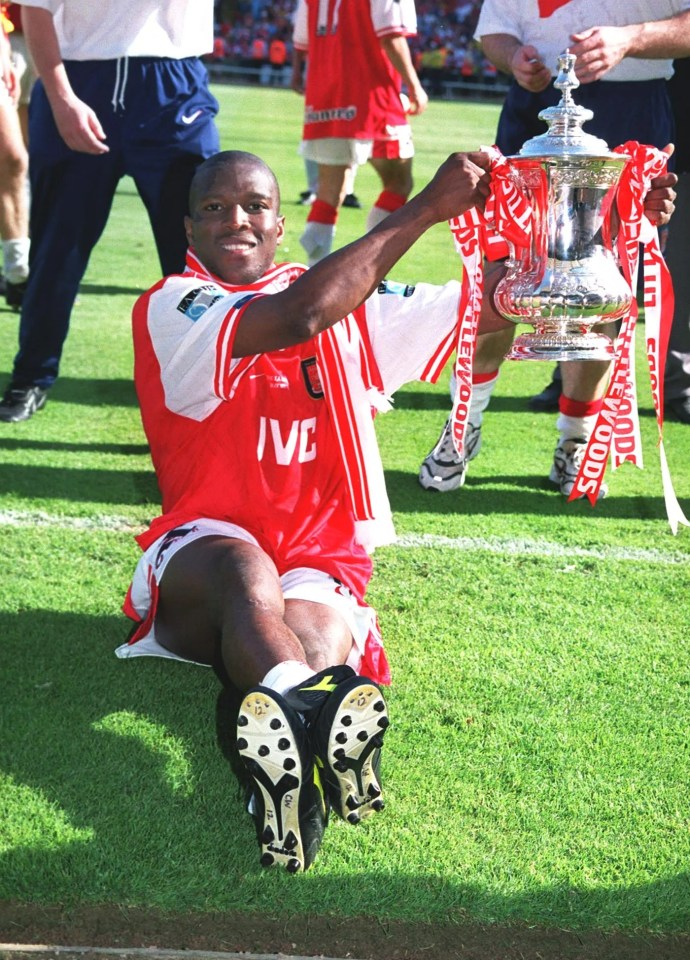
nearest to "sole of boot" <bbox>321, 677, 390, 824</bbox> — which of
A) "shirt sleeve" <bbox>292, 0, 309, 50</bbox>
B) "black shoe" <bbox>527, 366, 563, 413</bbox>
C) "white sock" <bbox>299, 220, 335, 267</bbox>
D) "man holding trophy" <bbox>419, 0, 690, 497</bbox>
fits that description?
"man holding trophy" <bbox>419, 0, 690, 497</bbox>

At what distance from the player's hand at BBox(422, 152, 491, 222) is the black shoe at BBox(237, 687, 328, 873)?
94 centimetres

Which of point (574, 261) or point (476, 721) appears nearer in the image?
point (574, 261)

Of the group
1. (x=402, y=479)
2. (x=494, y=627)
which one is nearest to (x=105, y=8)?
(x=402, y=479)

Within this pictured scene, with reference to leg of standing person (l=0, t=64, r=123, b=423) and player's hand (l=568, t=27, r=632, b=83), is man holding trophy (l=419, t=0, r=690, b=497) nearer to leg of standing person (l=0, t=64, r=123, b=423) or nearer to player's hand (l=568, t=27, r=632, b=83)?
player's hand (l=568, t=27, r=632, b=83)

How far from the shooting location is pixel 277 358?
2.83m

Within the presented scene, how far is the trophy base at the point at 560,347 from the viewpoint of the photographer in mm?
2283

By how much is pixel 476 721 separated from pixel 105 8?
2.85m

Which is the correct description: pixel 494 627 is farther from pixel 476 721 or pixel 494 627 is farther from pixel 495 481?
pixel 495 481

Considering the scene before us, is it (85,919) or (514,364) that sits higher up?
(85,919)

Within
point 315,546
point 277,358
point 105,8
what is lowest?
point 315,546

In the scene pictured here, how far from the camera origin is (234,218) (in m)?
2.86

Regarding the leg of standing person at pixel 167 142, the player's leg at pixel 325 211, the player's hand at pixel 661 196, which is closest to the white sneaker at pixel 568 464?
the leg of standing person at pixel 167 142

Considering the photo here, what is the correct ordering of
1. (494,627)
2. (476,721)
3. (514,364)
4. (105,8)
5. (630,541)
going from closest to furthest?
(476,721) < (494,627) < (630,541) < (105,8) < (514,364)

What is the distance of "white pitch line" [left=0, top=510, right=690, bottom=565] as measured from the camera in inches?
145
